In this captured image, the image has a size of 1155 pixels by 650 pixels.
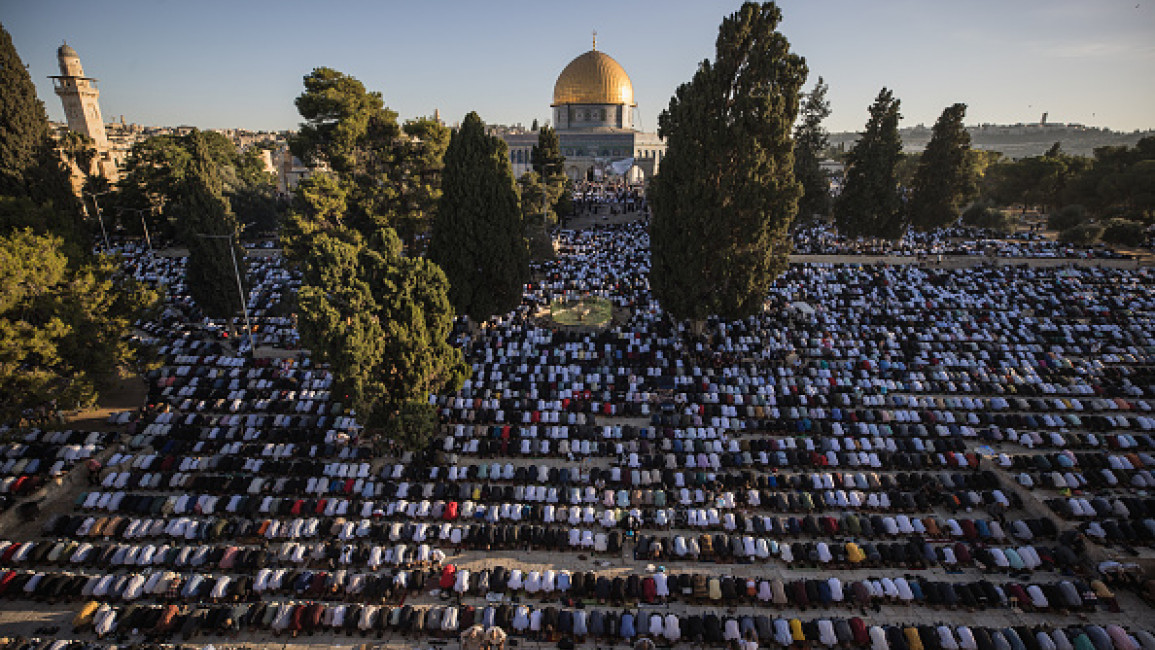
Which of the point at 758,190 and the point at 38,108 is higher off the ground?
the point at 38,108

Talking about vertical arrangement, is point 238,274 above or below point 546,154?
below

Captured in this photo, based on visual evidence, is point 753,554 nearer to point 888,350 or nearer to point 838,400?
point 838,400

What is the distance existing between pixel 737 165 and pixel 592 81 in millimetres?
56753

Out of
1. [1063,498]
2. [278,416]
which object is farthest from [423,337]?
[1063,498]

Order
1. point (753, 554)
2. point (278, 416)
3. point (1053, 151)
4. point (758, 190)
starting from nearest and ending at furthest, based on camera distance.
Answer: point (753, 554) < point (278, 416) < point (758, 190) < point (1053, 151)

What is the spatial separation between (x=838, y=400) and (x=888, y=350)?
7.16 meters

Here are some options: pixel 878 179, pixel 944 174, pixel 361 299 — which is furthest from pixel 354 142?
pixel 944 174

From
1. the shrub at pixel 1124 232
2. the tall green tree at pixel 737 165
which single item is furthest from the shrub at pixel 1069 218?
the tall green tree at pixel 737 165

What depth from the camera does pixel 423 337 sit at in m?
18.5

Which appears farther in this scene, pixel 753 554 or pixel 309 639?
A: pixel 753 554

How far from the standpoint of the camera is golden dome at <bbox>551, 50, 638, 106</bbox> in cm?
7431

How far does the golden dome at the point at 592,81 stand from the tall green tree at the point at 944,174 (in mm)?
45377

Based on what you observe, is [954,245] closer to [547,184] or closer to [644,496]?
[547,184]

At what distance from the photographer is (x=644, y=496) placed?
1664 centimetres
